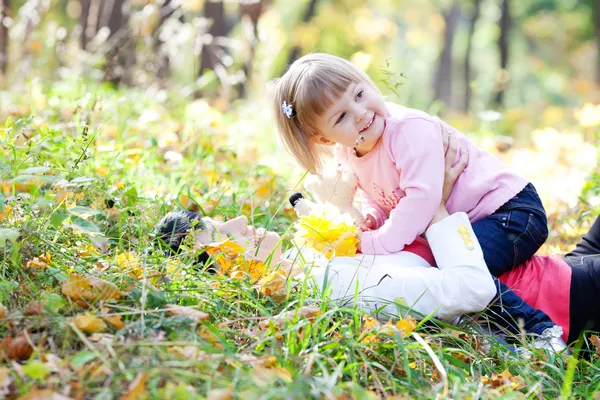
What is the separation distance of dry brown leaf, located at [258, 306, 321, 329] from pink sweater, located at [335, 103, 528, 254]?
0.60 m

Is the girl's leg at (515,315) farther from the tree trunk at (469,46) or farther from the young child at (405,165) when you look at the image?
the tree trunk at (469,46)

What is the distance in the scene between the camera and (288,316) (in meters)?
1.72

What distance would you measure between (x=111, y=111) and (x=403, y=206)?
2353 mm

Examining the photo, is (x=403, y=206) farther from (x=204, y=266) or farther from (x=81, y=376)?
(x=81, y=376)

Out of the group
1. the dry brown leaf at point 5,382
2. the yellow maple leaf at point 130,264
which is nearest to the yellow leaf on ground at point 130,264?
the yellow maple leaf at point 130,264

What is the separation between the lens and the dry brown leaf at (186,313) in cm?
163

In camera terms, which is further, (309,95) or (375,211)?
(375,211)

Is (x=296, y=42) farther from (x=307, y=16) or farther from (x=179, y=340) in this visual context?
(x=179, y=340)

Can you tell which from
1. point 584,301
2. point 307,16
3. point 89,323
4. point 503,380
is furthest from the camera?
point 307,16

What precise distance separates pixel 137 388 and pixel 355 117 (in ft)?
4.32

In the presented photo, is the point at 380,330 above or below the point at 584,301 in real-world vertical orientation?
above

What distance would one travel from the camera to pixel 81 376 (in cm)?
137

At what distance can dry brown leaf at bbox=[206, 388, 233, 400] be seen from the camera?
130 centimetres

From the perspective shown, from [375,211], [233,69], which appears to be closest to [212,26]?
[233,69]
